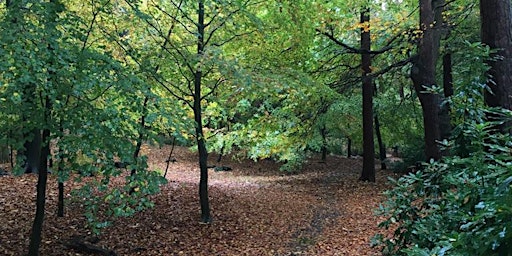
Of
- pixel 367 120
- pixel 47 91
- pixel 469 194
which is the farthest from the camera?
pixel 367 120

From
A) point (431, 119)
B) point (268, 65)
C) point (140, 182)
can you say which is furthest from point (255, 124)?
point (140, 182)

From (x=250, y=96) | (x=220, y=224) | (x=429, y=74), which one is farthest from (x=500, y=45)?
(x=220, y=224)

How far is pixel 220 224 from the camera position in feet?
25.4

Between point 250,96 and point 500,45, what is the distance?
4.58 m

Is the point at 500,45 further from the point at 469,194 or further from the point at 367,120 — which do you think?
the point at 367,120

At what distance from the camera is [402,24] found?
1030 centimetres

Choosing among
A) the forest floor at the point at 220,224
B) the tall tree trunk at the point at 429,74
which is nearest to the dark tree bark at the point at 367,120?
the forest floor at the point at 220,224

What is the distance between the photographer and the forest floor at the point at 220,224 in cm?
619

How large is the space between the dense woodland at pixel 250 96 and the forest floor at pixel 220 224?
18.7 inches

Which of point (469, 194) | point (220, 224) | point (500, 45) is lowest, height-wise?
point (220, 224)

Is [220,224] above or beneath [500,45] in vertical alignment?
beneath

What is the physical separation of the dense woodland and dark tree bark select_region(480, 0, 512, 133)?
0.01 metres

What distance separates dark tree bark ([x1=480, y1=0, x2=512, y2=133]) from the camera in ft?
14.7

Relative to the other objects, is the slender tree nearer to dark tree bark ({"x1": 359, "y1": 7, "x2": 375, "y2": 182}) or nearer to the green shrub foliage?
the green shrub foliage
